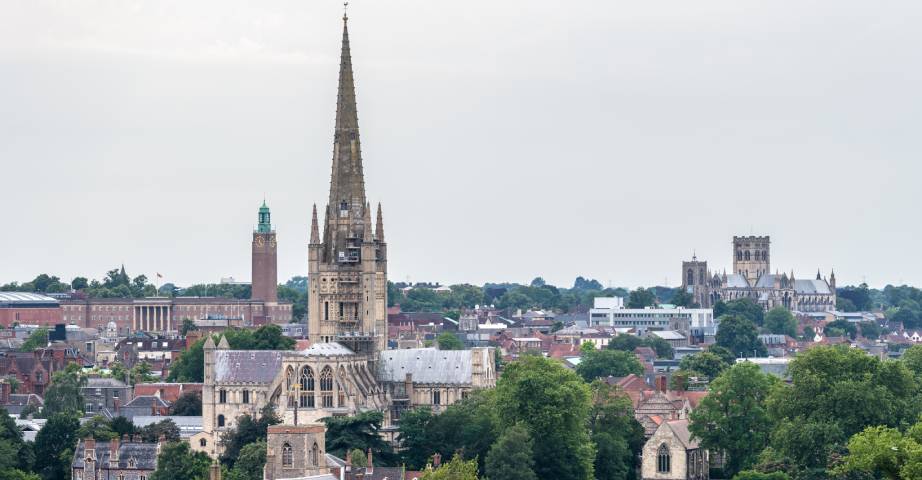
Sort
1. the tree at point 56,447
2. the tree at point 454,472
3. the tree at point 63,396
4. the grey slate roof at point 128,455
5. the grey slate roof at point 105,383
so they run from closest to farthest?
1. the tree at point 454,472
2. the grey slate roof at point 128,455
3. the tree at point 56,447
4. the tree at point 63,396
5. the grey slate roof at point 105,383

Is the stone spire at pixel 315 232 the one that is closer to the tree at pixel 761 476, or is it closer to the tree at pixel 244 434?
the tree at pixel 244 434

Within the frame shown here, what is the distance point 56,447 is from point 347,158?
36394mm

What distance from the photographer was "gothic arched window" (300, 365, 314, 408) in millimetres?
144375

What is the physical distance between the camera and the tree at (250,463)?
118625 millimetres

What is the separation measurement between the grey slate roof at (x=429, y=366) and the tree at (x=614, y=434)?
11.4 metres

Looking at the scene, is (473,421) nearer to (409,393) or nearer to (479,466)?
(479,466)

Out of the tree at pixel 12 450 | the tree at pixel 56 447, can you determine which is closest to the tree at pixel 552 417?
the tree at pixel 56 447

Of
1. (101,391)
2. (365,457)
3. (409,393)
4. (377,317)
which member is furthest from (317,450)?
(101,391)

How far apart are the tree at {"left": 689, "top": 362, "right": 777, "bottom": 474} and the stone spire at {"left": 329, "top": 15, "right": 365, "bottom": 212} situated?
125 feet

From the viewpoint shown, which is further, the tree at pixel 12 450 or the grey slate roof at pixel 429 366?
the grey slate roof at pixel 429 366

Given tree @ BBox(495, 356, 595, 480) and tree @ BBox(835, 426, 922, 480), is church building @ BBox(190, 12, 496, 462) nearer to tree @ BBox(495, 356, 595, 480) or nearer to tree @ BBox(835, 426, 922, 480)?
tree @ BBox(495, 356, 595, 480)

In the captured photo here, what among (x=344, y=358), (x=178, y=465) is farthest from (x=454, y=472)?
(x=344, y=358)

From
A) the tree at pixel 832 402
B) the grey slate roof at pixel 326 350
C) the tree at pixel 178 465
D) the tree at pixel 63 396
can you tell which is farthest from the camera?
the tree at pixel 63 396

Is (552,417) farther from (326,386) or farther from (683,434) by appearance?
(326,386)
